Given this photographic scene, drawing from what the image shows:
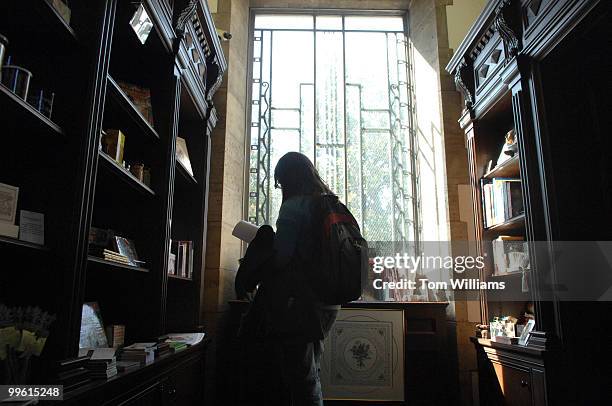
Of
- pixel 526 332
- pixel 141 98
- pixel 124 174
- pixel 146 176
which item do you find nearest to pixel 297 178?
pixel 124 174

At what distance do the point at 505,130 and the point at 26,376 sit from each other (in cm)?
294

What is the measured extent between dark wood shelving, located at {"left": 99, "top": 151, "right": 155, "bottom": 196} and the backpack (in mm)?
786

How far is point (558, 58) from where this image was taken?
7.14 ft

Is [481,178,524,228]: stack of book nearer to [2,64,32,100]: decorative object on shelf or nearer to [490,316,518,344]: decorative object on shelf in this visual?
[490,316,518,344]: decorative object on shelf

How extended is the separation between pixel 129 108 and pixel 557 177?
198cm

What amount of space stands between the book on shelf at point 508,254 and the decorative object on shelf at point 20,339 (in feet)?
7.53

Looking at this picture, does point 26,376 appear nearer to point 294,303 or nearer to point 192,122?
point 294,303

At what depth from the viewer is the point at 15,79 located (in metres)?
1.21

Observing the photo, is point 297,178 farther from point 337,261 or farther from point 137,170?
point 137,170

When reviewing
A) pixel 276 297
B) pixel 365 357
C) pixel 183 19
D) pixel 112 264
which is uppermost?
pixel 183 19

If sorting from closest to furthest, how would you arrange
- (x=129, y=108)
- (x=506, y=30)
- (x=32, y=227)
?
(x=32, y=227), (x=129, y=108), (x=506, y=30)

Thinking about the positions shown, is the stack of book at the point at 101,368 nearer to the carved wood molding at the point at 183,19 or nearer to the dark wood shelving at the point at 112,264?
the dark wood shelving at the point at 112,264

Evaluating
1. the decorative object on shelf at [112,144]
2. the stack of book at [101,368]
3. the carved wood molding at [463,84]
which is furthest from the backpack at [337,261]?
the carved wood molding at [463,84]

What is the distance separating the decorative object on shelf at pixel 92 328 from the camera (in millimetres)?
1743
